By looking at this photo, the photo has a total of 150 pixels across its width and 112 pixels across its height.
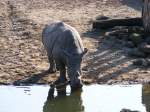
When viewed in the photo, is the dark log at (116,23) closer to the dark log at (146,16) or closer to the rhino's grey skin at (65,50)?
the dark log at (146,16)

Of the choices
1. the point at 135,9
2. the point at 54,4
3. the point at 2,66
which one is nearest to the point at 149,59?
the point at 2,66

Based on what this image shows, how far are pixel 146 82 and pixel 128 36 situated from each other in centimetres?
394

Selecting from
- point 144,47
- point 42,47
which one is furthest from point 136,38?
point 42,47

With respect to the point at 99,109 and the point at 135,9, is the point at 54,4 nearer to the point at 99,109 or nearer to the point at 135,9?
the point at 135,9

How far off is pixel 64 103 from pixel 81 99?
42 centimetres

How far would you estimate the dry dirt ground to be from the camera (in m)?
12.6

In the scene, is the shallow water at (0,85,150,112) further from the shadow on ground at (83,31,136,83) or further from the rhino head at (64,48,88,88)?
the shadow on ground at (83,31,136,83)

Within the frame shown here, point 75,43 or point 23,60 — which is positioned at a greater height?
point 75,43

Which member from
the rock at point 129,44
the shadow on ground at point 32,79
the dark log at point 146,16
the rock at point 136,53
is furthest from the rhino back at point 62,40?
the dark log at point 146,16

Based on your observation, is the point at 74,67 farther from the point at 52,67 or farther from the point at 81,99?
the point at 52,67

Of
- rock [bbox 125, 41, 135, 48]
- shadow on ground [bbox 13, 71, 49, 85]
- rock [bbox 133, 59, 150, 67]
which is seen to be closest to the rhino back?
shadow on ground [bbox 13, 71, 49, 85]

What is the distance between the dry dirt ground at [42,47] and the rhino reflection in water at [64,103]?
2.94 feet

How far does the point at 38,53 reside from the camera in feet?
48.0

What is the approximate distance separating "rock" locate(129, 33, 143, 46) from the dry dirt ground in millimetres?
573
